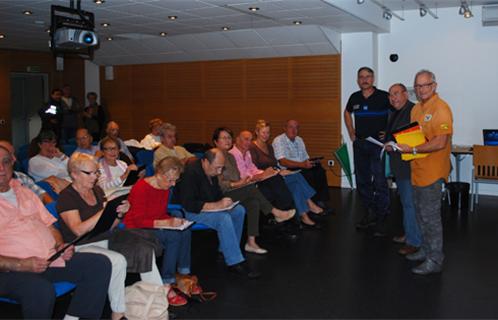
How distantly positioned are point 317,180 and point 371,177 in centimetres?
92

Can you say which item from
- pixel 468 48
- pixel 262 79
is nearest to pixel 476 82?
pixel 468 48

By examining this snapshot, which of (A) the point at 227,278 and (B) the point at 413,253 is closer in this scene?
(A) the point at 227,278

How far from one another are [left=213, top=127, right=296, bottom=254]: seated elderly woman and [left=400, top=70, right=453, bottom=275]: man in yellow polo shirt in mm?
1555

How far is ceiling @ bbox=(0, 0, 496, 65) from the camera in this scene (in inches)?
282

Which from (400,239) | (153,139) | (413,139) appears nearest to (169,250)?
(413,139)

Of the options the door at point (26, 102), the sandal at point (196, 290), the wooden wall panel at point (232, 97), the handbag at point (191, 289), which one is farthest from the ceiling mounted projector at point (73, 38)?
the door at point (26, 102)

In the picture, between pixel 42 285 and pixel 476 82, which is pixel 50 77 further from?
pixel 42 285

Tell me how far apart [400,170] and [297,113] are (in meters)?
4.80

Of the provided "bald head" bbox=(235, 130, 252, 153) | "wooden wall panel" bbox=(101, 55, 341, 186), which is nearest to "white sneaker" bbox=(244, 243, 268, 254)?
"bald head" bbox=(235, 130, 252, 153)

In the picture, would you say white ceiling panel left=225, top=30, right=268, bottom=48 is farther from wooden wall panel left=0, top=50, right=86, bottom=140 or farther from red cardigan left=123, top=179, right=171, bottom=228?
red cardigan left=123, top=179, right=171, bottom=228

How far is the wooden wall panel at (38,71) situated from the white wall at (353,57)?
630cm

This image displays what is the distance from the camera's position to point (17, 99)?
12.9 m

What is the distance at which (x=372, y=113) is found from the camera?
669cm

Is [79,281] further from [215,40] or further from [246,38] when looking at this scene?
[215,40]
